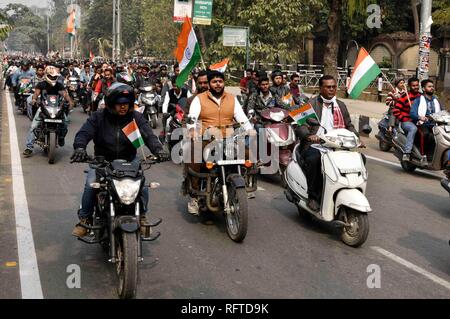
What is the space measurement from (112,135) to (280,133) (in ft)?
14.5

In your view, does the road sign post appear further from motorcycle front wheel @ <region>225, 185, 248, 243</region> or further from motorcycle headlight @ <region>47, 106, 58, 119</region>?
motorcycle front wheel @ <region>225, 185, 248, 243</region>

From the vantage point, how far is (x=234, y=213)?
6.66 metres

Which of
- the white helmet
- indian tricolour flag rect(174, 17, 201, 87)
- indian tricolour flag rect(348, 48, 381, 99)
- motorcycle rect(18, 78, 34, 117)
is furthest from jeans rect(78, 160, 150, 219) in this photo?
motorcycle rect(18, 78, 34, 117)

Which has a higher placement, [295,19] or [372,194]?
[295,19]

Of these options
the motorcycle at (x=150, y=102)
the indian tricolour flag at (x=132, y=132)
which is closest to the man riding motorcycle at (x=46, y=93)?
the motorcycle at (x=150, y=102)

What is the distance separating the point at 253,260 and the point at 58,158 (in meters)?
6.85

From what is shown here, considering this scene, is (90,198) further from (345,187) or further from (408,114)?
(408,114)

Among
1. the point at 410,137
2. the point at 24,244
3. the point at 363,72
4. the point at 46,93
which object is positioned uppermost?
the point at 363,72

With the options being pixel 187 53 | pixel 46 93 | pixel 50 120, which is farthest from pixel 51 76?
pixel 187 53

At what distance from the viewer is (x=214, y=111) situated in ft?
23.8

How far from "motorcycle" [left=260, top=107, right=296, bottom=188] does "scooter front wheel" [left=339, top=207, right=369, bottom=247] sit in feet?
10.3

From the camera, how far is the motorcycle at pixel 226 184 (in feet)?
21.2
